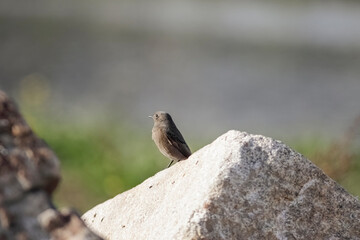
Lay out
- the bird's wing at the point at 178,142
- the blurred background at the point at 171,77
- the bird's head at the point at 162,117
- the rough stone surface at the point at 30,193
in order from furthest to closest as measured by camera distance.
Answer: the blurred background at the point at 171,77
the bird's head at the point at 162,117
the bird's wing at the point at 178,142
the rough stone surface at the point at 30,193

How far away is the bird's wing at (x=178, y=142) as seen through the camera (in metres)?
4.23

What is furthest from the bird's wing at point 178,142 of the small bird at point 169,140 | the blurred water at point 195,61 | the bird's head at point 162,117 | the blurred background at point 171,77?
the blurred water at point 195,61

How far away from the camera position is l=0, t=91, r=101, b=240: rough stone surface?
2.04m

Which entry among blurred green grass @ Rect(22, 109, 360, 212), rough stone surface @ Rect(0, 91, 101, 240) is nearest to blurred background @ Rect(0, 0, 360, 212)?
blurred green grass @ Rect(22, 109, 360, 212)

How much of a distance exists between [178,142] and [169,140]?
7cm

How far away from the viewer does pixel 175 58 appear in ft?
55.0

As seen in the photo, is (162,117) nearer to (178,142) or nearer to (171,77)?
(178,142)

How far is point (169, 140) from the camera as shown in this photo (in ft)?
14.2

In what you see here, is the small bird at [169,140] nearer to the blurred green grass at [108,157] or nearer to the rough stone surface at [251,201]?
the rough stone surface at [251,201]

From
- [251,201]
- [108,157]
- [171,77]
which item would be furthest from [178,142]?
[171,77]

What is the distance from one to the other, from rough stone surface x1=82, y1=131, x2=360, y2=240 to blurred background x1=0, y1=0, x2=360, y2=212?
3050mm

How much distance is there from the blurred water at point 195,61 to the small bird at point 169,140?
580cm

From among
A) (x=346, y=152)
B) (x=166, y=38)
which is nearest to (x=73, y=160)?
(x=346, y=152)

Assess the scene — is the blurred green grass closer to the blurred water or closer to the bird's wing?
the blurred water
